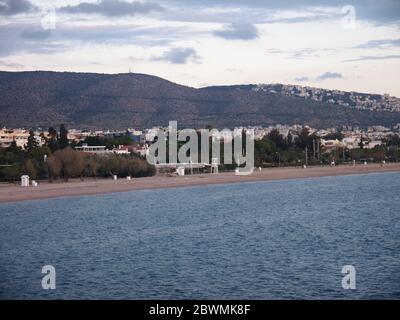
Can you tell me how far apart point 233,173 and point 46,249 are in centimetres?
3927


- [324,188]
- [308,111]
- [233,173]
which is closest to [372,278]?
[324,188]

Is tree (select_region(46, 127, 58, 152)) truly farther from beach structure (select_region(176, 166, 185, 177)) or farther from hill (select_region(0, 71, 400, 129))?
hill (select_region(0, 71, 400, 129))

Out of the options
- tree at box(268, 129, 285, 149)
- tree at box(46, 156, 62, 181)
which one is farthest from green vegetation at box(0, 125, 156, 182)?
tree at box(268, 129, 285, 149)

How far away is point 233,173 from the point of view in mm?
64188

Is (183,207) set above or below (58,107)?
below

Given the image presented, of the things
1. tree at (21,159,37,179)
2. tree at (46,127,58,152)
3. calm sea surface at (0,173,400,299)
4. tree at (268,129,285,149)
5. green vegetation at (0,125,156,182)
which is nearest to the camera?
calm sea surface at (0,173,400,299)

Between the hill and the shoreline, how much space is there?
48079 millimetres

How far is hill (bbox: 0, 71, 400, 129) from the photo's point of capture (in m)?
115

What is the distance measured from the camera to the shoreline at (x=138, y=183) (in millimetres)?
42938

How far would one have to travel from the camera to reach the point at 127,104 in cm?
12306

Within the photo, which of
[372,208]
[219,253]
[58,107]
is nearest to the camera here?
[219,253]

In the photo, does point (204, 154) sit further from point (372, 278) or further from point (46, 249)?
point (372, 278)

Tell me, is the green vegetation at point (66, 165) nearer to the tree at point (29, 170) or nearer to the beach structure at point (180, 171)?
the tree at point (29, 170)

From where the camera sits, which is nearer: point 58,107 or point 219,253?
point 219,253
